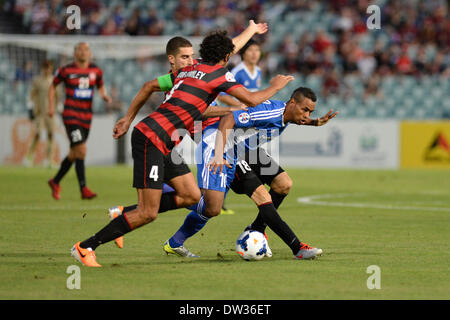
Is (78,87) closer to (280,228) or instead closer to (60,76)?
(60,76)

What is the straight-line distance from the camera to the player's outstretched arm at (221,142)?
750cm

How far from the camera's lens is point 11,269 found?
23.0 feet

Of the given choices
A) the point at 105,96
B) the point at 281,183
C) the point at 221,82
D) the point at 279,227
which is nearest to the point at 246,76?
the point at 105,96

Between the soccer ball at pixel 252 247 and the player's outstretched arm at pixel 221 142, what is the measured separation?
2.33 ft

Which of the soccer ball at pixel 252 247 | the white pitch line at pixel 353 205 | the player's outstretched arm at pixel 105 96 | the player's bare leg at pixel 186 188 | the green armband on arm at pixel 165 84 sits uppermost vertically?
the green armband on arm at pixel 165 84

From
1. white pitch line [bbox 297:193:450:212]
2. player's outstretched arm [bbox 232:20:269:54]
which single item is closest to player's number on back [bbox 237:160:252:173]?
player's outstretched arm [bbox 232:20:269:54]

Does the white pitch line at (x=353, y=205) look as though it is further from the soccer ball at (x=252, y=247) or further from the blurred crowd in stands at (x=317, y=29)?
the blurred crowd in stands at (x=317, y=29)

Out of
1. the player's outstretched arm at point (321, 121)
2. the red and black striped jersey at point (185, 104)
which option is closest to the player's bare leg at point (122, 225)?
the red and black striped jersey at point (185, 104)

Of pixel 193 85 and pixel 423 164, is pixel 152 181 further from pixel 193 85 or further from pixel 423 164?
pixel 423 164

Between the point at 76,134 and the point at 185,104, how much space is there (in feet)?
22.4

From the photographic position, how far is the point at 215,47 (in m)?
7.34

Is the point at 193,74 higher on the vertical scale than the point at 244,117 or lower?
higher

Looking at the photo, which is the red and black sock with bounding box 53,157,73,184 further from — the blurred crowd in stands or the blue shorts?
the blurred crowd in stands
